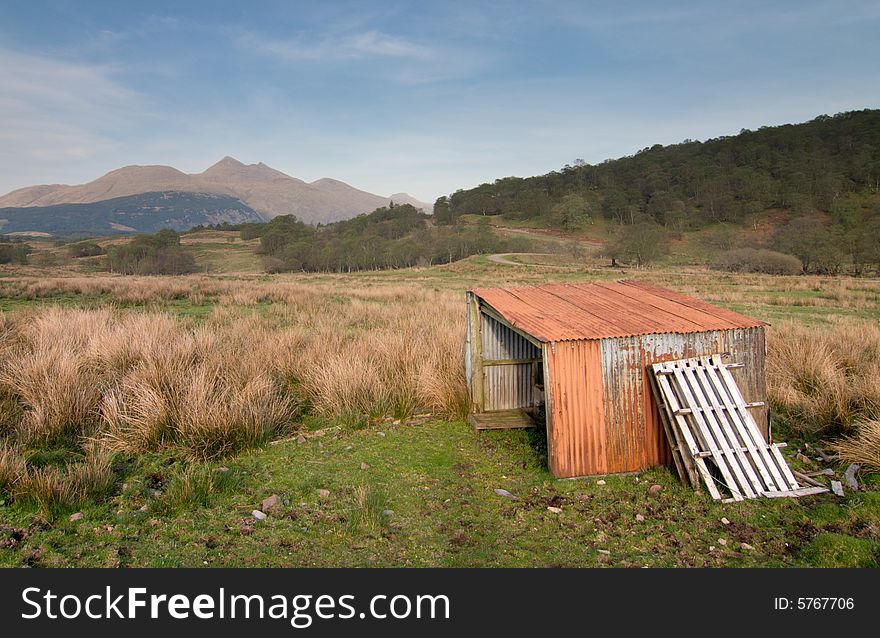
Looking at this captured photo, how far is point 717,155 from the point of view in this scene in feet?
349

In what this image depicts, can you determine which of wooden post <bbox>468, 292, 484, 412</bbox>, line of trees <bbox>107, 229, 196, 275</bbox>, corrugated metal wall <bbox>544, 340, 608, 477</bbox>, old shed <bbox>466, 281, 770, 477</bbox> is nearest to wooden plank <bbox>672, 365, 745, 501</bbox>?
old shed <bbox>466, 281, 770, 477</bbox>

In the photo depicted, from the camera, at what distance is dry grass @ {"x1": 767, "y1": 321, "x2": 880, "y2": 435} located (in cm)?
727

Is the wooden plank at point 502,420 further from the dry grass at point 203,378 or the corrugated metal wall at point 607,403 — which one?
the corrugated metal wall at point 607,403

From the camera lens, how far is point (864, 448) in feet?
19.3

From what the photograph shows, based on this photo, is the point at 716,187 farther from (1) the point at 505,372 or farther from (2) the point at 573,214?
(1) the point at 505,372

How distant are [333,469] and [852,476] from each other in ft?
19.1

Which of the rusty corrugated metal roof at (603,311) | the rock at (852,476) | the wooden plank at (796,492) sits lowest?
the wooden plank at (796,492)

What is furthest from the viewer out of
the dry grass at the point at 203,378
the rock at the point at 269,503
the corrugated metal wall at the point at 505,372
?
the corrugated metal wall at the point at 505,372

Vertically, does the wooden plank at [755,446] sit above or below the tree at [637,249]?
below

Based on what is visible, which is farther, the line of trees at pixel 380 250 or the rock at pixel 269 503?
the line of trees at pixel 380 250

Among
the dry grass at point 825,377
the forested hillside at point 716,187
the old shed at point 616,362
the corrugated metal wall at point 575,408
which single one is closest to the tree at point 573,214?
the forested hillside at point 716,187

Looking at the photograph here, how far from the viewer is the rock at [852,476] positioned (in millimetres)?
5492

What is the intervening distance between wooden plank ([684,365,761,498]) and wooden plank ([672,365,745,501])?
7 centimetres

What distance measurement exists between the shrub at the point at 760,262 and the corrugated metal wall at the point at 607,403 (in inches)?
1719
